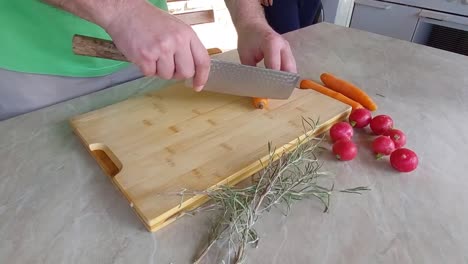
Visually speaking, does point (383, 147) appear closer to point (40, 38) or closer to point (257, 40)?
point (257, 40)

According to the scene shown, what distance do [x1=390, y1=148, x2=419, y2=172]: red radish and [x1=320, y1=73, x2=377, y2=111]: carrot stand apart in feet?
0.70

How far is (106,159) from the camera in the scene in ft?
2.13

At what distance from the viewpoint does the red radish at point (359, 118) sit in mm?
721

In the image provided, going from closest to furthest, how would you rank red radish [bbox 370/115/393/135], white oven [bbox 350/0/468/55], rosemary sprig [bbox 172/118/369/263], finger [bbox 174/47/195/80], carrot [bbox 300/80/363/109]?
1. rosemary sprig [bbox 172/118/369/263]
2. finger [bbox 174/47/195/80]
3. red radish [bbox 370/115/393/135]
4. carrot [bbox 300/80/363/109]
5. white oven [bbox 350/0/468/55]

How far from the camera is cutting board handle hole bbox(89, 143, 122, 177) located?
0.61 metres

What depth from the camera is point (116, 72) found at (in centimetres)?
93

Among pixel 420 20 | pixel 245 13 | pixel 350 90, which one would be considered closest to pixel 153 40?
pixel 245 13

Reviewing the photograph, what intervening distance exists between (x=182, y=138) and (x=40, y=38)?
45 cm

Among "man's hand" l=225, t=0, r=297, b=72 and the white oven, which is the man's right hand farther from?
the white oven

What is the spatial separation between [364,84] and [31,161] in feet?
2.74

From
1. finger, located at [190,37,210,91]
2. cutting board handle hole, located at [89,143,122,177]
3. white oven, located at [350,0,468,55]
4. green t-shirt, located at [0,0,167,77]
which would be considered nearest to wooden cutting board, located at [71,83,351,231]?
cutting board handle hole, located at [89,143,122,177]

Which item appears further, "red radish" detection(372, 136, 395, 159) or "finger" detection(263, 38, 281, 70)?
"finger" detection(263, 38, 281, 70)

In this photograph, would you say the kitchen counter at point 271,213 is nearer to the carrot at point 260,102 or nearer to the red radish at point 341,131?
the red radish at point 341,131

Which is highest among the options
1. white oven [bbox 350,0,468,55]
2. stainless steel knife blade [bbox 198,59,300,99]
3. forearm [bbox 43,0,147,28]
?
forearm [bbox 43,0,147,28]
